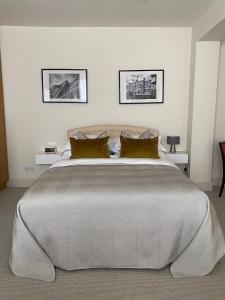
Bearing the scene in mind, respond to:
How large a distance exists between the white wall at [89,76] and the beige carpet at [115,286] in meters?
2.60

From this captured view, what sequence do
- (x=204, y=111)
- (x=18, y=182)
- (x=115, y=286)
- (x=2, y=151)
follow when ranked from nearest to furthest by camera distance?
(x=115, y=286)
(x=204, y=111)
(x=2, y=151)
(x=18, y=182)

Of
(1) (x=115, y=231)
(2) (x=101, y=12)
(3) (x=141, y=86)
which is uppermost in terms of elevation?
(2) (x=101, y=12)

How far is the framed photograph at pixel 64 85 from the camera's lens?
434 centimetres

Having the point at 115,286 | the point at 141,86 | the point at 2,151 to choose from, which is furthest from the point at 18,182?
the point at 115,286

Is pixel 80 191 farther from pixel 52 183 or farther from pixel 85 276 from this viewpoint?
pixel 85 276

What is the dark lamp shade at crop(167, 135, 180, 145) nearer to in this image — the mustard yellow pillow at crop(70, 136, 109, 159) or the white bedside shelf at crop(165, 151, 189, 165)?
the white bedside shelf at crop(165, 151, 189, 165)

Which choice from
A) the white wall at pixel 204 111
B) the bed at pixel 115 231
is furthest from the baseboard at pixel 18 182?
the white wall at pixel 204 111

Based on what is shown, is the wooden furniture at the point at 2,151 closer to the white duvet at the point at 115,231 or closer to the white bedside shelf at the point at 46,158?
the white bedside shelf at the point at 46,158

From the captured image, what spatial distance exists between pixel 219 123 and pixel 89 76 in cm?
242

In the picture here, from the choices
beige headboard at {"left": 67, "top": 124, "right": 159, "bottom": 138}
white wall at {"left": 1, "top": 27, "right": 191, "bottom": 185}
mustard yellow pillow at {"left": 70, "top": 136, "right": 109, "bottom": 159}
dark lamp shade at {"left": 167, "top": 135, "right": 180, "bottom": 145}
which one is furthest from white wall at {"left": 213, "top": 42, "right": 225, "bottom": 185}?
mustard yellow pillow at {"left": 70, "top": 136, "right": 109, "bottom": 159}

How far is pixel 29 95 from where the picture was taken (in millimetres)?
4414

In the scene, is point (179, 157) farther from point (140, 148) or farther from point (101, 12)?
point (101, 12)

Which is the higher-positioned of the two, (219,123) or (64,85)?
(64,85)

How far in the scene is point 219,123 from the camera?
4516 mm
